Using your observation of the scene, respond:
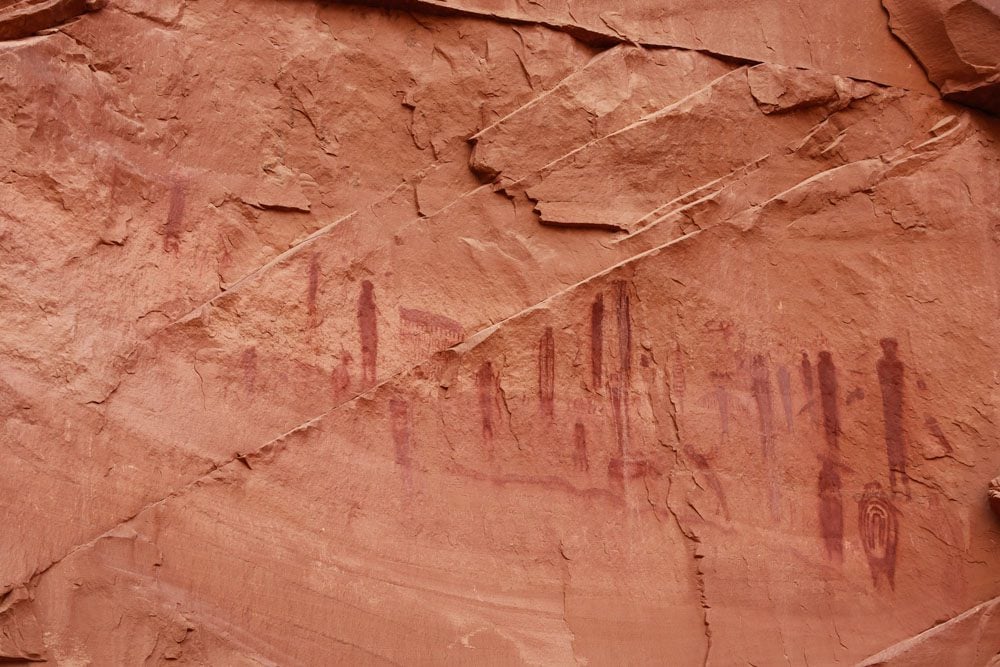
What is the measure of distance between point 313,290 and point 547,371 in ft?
3.63

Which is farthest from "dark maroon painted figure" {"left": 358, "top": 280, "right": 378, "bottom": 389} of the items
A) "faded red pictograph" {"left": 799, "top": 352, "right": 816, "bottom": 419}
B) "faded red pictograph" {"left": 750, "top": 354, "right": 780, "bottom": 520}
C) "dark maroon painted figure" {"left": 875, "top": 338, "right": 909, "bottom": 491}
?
"dark maroon painted figure" {"left": 875, "top": 338, "right": 909, "bottom": 491}

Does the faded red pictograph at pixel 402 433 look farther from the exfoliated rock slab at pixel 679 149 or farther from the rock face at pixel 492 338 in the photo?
the exfoliated rock slab at pixel 679 149

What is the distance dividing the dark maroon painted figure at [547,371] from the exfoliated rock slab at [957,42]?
8.14 feet

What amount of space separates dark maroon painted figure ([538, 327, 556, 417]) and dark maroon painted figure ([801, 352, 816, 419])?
46.9 inches

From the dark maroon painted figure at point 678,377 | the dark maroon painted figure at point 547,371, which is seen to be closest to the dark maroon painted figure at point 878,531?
the dark maroon painted figure at point 678,377

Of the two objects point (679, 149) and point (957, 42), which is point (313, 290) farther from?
point (957, 42)

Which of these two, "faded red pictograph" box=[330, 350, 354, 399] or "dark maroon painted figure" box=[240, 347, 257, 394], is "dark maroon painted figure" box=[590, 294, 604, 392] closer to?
"faded red pictograph" box=[330, 350, 354, 399]

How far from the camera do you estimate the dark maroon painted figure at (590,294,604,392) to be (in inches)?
178

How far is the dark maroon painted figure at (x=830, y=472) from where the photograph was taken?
14.6ft

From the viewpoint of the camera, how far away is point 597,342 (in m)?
4.56

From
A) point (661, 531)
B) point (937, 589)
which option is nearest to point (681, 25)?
point (661, 531)

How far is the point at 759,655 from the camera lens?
167 inches

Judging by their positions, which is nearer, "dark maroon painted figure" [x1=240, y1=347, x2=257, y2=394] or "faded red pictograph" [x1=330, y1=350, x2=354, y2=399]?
"dark maroon painted figure" [x1=240, y1=347, x2=257, y2=394]

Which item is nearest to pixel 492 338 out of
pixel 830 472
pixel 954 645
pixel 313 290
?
pixel 313 290
